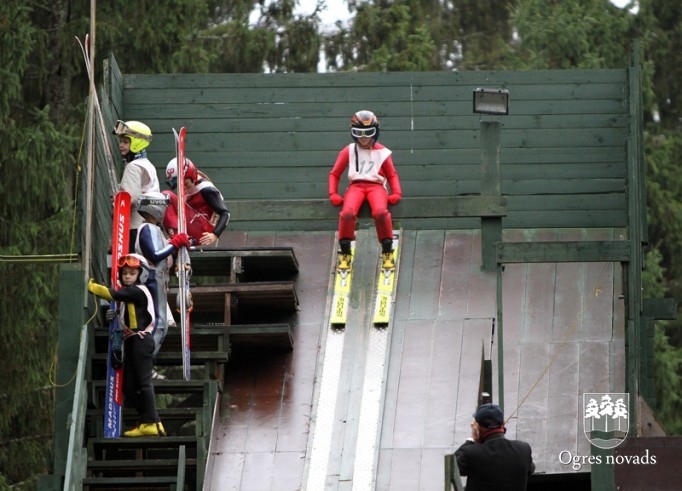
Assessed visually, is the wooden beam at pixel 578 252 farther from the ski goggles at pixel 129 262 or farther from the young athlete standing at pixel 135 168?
the ski goggles at pixel 129 262

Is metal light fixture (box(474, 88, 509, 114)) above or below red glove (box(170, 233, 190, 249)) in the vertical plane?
above

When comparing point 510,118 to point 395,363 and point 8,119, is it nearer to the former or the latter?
point 395,363

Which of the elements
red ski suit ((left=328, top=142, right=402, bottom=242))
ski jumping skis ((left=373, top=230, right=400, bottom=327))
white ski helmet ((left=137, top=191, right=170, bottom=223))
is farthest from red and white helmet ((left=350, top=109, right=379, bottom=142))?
white ski helmet ((left=137, top=191, right=170, bottom=223))

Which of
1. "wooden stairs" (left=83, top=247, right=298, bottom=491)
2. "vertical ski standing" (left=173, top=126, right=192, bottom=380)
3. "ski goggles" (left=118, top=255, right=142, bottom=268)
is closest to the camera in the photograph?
"wooden stairs" (left=83, top=247, right=298, bottom=491)

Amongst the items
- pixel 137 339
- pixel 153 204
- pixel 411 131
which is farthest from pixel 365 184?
pixel 137 339

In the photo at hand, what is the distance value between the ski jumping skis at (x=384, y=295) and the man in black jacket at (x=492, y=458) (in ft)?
15.6

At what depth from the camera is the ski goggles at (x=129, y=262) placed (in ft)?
59.6

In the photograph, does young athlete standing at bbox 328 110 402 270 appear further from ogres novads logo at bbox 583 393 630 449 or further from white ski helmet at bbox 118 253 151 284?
white ski helmet at bbox 118 253 151 284

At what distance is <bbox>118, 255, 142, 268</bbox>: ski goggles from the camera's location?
59.6ft

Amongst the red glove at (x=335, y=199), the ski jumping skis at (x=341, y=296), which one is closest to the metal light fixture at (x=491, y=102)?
the red glove at (x=335, y=199)

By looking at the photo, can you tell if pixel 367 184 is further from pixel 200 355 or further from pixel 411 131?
pixel 200 355

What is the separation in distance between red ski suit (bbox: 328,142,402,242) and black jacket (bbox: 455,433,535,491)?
5233 millimetres

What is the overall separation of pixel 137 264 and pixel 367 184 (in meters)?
3.19

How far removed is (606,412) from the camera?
761 inches
